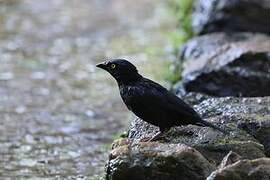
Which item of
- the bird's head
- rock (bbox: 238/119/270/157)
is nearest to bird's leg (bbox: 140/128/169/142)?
the bird's head

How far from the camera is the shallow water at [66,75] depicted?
727cm

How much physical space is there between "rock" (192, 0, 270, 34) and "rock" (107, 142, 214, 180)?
18.2ft

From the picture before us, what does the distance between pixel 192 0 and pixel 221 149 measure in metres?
8.48

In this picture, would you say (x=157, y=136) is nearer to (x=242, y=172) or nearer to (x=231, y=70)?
(x=242, y=172)

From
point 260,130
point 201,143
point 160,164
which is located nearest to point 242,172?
point 160,164

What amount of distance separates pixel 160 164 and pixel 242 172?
0.54 m

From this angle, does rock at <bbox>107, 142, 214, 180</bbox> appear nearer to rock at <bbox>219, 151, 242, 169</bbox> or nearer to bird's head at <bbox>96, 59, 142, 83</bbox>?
rock at <bbox>219, 151, 242, 169</bbox>

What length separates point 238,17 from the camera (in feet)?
33.3

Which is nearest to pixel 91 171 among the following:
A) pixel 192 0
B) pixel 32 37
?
pixel 32 37

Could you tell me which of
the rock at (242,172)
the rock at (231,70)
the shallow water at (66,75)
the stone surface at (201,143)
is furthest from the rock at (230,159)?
the rock at (231,70)

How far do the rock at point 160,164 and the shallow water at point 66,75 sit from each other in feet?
6.14

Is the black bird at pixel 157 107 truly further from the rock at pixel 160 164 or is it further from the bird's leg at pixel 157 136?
the rock at pixel 160 164

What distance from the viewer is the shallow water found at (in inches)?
Answer: 286

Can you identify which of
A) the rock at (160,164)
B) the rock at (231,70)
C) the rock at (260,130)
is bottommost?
the rock at (160,164)
